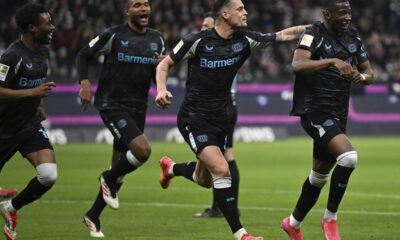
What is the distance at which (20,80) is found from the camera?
10.0 meters

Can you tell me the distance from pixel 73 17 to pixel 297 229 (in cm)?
1937

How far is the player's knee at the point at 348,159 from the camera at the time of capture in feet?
31.0

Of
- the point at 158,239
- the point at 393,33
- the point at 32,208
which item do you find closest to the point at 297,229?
the point at 158,239

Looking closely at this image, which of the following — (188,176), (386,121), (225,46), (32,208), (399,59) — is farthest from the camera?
(399,59)

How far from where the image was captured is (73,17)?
28281mm

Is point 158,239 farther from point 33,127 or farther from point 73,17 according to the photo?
point 73,17

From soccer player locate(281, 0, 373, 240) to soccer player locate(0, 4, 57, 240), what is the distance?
2.60 m

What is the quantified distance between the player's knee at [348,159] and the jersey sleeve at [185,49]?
1.85 meters

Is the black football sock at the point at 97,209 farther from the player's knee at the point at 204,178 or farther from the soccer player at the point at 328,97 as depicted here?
the soccer player at the point at 328,97

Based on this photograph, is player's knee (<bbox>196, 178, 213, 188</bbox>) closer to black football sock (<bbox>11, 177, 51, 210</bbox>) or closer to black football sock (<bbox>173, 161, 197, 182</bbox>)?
black football sock (<bbox>173, 161, 197, 182</bbox>)

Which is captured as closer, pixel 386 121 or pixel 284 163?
pixel 284 163

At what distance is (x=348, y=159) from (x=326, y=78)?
93 cm

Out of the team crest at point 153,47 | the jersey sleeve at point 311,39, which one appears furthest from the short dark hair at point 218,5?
the team crest at point 153,47

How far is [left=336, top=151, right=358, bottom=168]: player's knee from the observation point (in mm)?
9445
